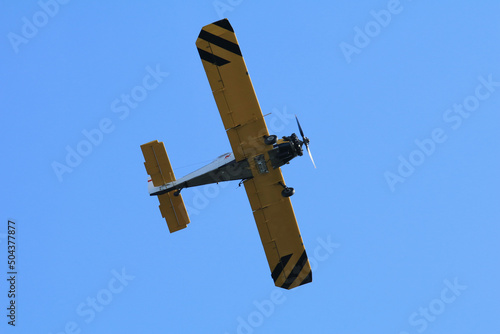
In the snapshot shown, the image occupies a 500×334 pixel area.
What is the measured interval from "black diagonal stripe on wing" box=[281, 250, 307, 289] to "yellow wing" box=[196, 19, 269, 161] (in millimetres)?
5115

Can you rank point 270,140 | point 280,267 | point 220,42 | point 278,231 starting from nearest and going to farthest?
point 220,42 → point 270,140 → point 278,231 → point 280,267

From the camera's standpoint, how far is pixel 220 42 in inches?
798

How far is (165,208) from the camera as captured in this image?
22453 millimetres

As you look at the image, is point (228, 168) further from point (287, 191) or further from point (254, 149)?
point (287, 191)

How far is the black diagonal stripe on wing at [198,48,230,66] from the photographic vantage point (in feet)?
66.6

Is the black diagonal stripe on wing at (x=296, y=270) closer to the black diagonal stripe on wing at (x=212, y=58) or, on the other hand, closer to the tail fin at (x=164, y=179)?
the tail fin at (x=164, y=179)

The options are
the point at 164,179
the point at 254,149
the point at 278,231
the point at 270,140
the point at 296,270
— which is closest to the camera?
the point at 270,140

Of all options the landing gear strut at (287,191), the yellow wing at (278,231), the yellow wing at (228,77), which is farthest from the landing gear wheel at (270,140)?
the landing gear strut at (287,191)

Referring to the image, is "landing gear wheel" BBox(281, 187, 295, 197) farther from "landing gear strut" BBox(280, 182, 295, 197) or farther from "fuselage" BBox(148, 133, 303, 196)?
"fuselage" BBox(148, 133, 303, 196)

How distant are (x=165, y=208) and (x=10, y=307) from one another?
6.52 meters

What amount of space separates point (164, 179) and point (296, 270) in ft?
18.9

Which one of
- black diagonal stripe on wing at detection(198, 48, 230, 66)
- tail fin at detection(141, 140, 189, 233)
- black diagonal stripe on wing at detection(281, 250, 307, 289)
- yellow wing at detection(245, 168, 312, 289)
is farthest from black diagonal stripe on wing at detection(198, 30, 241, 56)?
black diagonal stripe on wing at detection(281, 250, 307, 289)

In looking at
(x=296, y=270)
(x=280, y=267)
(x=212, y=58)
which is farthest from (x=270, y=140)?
(x=296, y=270)

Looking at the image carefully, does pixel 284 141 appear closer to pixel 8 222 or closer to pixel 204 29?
pixel 204 29
